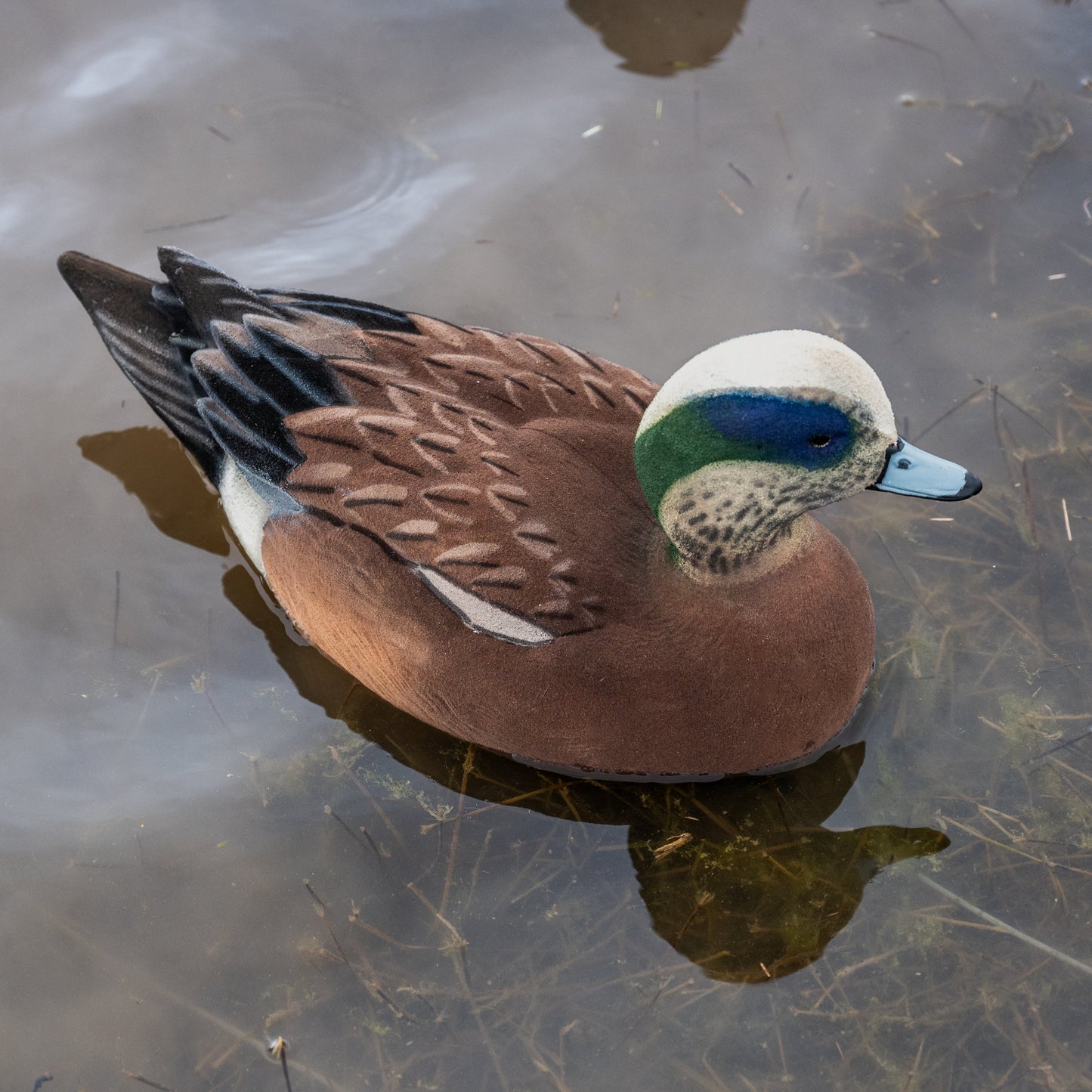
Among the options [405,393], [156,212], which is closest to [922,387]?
[405,393]

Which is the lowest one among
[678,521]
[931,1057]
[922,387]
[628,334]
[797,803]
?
[931,1057]

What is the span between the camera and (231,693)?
13.7 ft

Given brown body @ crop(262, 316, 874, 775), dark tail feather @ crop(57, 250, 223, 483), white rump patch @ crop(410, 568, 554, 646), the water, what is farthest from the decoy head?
dark tail feather @ crop(57, 250, 223, 483)

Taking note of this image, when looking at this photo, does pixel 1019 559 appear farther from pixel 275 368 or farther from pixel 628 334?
pixel 275 368

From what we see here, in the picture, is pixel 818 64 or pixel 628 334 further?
pixel 818 64

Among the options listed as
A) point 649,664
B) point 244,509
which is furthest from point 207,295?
point 649,664

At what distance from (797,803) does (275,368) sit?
2180 mm

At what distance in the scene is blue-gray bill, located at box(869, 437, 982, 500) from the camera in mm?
3400

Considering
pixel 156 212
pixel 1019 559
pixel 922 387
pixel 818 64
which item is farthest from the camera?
pixel 818 64

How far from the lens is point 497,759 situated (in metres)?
4.03

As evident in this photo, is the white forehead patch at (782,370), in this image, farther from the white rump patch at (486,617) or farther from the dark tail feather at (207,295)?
the dark tail feather at (207,295)

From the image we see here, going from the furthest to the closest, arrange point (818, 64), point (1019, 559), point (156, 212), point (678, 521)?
point (818, 64) < point (156, 212) < point (1019, 559) < point (678, 521)

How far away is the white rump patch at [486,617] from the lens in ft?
11.4

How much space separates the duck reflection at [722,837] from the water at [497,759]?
0.04ft
